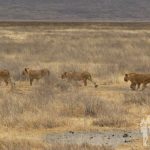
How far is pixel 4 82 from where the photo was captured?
20.0 metres

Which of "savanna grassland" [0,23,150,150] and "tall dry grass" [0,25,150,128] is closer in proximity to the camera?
"savanna grassland" [0,23,150,150]

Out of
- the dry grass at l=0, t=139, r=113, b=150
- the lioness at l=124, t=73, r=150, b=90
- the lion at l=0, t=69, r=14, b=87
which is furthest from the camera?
the lion at l=0, t=69, r=14, b=87

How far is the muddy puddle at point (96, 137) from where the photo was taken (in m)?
11.0

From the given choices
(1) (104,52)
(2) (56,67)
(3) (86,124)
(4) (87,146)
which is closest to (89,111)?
(3) (86,124)

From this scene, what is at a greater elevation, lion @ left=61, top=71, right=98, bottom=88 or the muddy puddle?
the muddy puddle

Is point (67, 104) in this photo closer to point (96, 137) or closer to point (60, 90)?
point (96, 137)

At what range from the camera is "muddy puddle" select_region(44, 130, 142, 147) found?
A: 11.0 m

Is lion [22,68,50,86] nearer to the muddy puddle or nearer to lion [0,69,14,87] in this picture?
lion [0,69,14,87]

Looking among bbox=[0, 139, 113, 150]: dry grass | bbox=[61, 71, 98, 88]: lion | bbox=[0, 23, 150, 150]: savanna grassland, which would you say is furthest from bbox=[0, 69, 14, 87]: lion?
bbox=[0, 139, 113, 150]: dry grass

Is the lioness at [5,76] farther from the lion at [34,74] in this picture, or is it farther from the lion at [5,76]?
the lion at [34,74]

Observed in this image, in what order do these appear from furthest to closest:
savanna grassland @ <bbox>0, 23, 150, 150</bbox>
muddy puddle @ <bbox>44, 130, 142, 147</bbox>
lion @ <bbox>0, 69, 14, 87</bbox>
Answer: lion @ <bbox>0, 69, 14, 87</bbox> → savanna grassland @ <bbox>0, 23, 150, 150</bbox> → muddy puddle @ <bbox>44, 130, 142, 147</bbox>

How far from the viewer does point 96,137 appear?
454 inches

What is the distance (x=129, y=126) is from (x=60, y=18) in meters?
101

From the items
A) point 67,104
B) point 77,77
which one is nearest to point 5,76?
point 77,77
